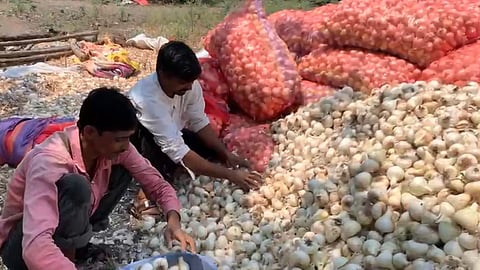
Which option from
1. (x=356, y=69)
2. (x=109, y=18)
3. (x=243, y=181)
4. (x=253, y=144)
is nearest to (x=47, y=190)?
(x=243, y=181)

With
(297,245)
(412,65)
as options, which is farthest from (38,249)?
(412,65)

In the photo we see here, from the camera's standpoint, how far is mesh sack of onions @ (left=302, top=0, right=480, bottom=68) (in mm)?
2984

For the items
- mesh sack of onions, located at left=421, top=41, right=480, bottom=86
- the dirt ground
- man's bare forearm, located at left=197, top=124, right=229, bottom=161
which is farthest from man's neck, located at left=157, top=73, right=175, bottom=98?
the dirt ground

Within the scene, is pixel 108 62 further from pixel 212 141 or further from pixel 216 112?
pixel 212 141

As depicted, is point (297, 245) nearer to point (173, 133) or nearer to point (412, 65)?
point (173, 133)

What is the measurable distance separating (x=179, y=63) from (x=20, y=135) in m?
0.94

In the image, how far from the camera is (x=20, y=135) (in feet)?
9.98

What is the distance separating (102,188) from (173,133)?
23.6 inches

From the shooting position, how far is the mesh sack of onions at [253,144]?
2.92 metres

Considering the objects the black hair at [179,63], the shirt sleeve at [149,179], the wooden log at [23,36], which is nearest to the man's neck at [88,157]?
the shirt sleeve at [149,179]

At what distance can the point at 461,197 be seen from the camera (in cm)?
196

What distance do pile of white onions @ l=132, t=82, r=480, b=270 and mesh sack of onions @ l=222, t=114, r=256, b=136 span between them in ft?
0.86

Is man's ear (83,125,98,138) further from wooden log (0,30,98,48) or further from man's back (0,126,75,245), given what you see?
wooden log (0,30,98,48)

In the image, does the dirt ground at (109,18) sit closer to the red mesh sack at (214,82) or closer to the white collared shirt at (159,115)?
the red mesh sack at (214,82)
